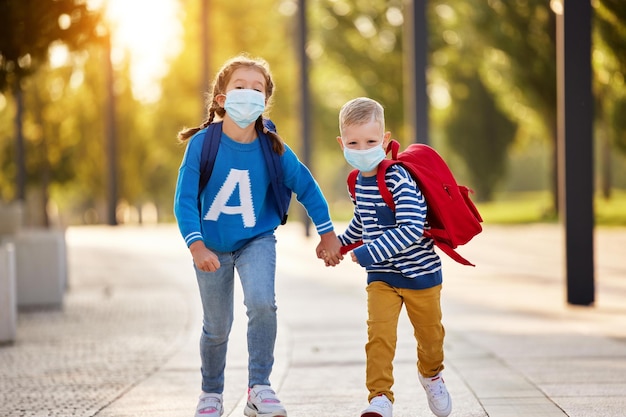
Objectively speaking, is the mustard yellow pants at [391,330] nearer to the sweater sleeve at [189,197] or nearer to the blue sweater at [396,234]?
the blue sweater at [396,234]

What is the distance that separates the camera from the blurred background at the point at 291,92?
3322cm

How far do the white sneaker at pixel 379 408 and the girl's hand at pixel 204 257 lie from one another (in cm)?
90

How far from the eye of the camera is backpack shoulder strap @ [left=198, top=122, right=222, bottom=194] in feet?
18.4

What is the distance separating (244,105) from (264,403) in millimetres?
1338

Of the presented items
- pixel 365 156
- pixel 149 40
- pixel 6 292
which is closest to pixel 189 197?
pixel 365 156

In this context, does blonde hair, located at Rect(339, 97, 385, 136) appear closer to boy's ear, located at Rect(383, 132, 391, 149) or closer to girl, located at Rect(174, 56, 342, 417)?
boy's ear, located at Rect(383, 132, 391, 149)

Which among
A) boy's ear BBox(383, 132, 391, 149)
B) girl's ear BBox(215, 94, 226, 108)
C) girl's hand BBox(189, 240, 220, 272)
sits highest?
girl's ear BBox(215, 94, 226, 108)

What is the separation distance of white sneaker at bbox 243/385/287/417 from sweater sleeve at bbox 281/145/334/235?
2.54 ft

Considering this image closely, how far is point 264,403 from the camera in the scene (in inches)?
219

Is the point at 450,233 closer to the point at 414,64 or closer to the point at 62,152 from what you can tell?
the point at 414,64

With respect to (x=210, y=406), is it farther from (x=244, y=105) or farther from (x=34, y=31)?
(x=34, y=31)

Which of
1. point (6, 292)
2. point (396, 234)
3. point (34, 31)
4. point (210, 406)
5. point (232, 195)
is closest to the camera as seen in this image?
point (396, 234)

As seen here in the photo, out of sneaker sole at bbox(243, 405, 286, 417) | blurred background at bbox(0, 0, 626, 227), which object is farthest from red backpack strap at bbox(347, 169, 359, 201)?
blurred background at bbox(0, 0, 626, 227)

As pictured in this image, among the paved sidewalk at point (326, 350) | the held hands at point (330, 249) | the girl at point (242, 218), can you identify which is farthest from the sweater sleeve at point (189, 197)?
the paved sidewalk at point (326, 350)
